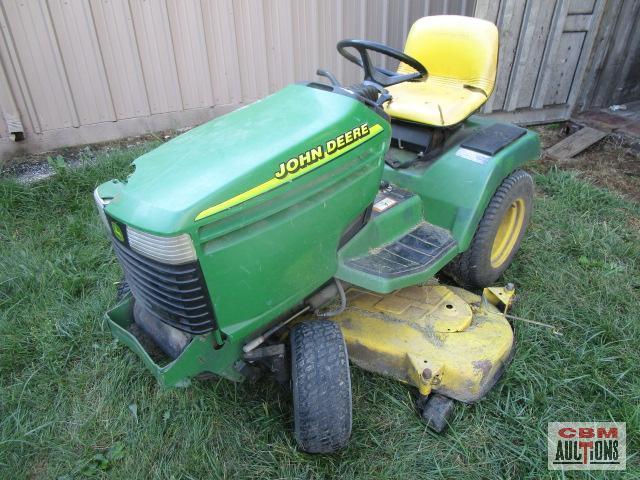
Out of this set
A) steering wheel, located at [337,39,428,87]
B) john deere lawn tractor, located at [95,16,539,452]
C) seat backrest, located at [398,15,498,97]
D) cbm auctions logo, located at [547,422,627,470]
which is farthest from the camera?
seat backrest, located at [398,15,498,97]

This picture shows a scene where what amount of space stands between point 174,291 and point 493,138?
5.66ft

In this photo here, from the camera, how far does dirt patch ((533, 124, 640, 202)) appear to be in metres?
3.71

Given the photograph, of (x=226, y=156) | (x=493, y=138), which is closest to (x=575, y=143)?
(x=493, y=138)

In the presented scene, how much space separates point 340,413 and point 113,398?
99 centimetres

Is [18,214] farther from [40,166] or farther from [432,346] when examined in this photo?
[432,346]

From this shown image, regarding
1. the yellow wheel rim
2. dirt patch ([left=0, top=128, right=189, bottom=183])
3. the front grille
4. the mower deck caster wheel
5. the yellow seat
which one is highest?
the yellow seat

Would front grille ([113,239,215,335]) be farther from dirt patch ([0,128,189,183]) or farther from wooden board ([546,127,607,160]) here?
wooden board ([546,127,607,160])

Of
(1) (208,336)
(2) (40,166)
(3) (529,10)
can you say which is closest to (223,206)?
(1) (208,336)

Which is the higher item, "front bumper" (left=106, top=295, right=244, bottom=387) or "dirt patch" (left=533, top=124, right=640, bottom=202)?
"front bumper" (left=106, top=295, right=244, bottom=387)

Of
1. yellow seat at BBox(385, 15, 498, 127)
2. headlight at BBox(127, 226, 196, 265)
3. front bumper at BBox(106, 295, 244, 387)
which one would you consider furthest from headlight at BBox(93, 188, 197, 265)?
yellow seat at BBox(385, 15, 498, 127)

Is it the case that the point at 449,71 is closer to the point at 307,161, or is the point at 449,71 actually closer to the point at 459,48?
the point at 459,48

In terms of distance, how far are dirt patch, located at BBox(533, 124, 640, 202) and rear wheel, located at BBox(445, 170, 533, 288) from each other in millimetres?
1413

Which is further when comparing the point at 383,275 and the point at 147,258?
the point at 383,275

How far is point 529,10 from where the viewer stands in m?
4.07
